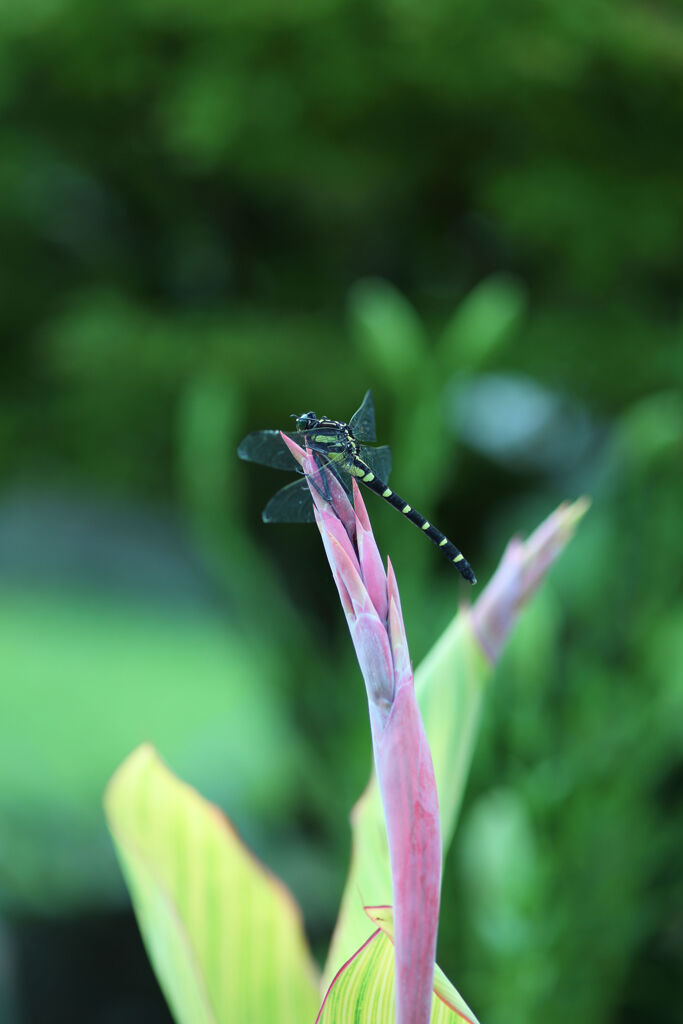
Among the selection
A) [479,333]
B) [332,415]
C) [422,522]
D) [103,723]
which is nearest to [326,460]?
[422,522]

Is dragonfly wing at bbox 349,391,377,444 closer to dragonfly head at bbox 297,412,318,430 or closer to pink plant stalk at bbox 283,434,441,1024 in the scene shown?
dragonfly head at bbox 297,412,318,430

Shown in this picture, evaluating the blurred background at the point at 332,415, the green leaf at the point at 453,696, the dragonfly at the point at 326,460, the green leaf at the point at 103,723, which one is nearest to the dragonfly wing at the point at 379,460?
the dragonfly at the point at 326,460

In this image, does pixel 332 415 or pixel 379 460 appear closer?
pixel 379 460

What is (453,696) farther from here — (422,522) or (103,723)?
(103,723)

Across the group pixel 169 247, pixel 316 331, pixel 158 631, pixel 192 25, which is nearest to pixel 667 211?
pixel 316 331

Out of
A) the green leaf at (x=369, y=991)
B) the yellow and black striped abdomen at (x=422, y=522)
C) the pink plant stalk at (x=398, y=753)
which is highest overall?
the yellow and black striped abdomen at (x=422, y=522)

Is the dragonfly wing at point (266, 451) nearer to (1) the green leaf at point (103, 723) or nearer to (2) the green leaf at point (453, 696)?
(2) the green leaf at point (453, 696)
